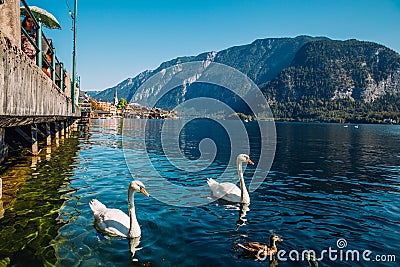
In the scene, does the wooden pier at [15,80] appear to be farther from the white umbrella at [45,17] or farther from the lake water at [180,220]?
the white umbrella at [45,17]

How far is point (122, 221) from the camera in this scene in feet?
27.0

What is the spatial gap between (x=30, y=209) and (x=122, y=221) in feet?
10.3

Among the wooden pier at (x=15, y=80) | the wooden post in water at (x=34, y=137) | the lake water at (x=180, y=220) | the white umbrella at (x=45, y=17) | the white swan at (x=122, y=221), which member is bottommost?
the lake water at (x=180, y=220)

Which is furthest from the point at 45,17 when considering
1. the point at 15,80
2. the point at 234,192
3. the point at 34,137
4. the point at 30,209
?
the point at 234,192

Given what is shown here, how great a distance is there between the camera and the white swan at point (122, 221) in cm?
789

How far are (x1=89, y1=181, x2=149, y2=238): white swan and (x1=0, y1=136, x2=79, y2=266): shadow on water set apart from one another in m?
1.14

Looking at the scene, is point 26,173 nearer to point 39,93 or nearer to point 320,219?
point 39,93

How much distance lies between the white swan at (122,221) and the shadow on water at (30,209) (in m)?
1.14

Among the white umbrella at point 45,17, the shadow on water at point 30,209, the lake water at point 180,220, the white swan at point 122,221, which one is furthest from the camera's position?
the white umbrella at point 45,17

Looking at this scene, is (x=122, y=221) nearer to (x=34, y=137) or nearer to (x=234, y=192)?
(x=234, y=192)

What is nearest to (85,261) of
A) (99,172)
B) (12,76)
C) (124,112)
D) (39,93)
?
(12,76)

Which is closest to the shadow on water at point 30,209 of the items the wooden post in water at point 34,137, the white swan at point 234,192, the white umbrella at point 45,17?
the wooden post in water at point 34,137

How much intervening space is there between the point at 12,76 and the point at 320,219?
10121 mm

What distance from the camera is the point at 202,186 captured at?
1542cm
